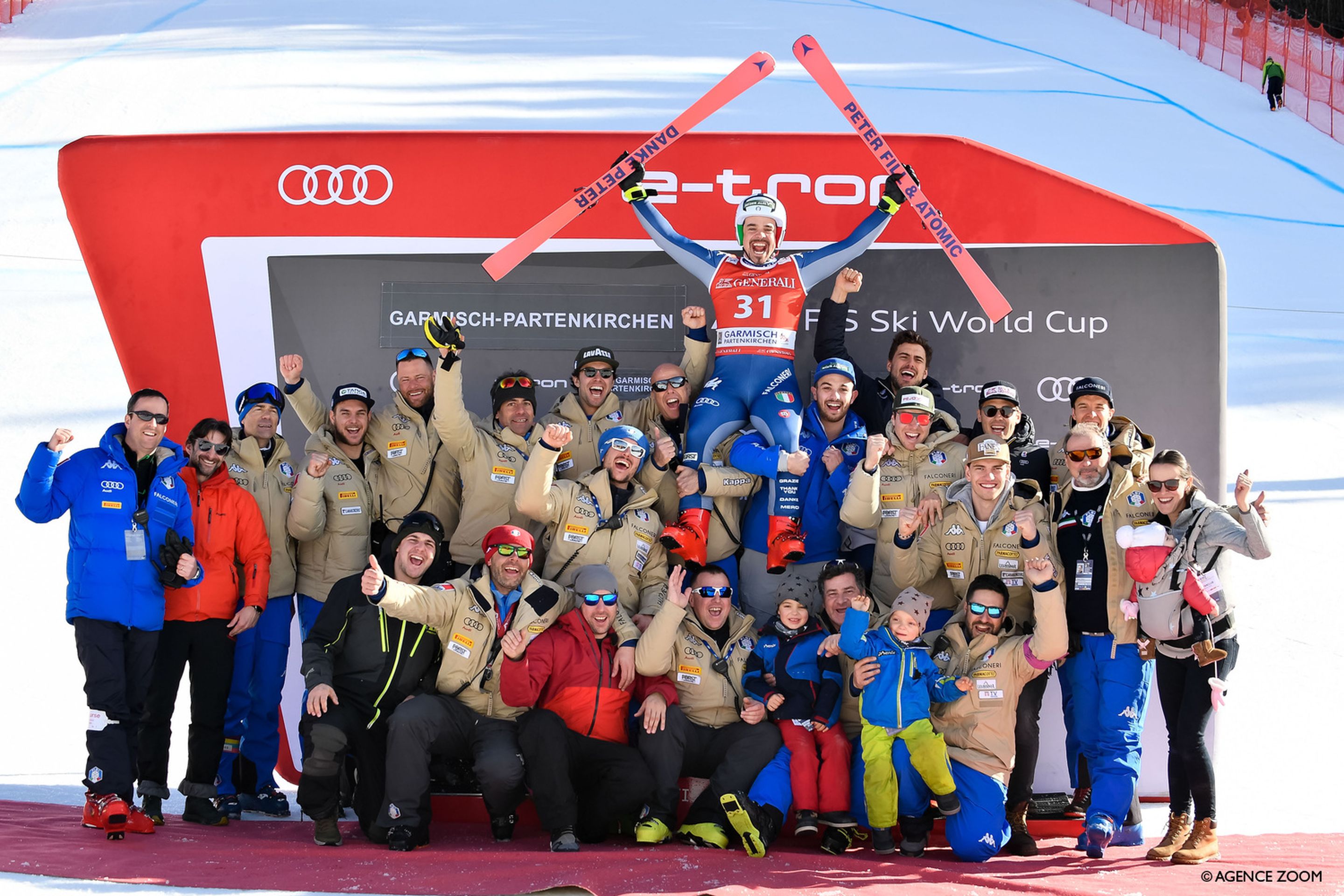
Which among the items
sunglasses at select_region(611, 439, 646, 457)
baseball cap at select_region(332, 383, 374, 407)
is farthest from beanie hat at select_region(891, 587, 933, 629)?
baseball cap at select_region(332, 383, 374, 407)

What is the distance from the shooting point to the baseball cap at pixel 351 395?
556 cm

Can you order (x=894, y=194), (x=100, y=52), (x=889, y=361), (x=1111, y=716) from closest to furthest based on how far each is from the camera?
1. (x=1111, y=716)
2. (x=894, y=194)
3. (x=889, y=361)
4. (x=100, y=52)

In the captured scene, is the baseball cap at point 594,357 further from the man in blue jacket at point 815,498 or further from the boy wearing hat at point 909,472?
the boy wearing hat at point 909,472

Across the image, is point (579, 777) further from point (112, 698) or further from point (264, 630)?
point (112, 698)

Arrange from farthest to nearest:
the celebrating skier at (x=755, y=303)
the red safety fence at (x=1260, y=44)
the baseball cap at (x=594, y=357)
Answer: the red safety fence at (x=1260, y=44) < the baseball cap at (x=594, y=357) < the celebrating skier at (x=755, y=303)

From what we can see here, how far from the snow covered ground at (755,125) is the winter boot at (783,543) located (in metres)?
2.18

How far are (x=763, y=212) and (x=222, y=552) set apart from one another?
116 inches

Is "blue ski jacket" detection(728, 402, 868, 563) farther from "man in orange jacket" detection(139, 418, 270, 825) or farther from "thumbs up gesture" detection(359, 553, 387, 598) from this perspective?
"man in orange jacket" detection(139, 418, 270, 825)

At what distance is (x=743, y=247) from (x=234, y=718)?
3.24 meters

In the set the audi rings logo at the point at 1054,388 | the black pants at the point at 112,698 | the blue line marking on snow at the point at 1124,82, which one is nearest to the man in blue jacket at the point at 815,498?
the audi rings logo at the point at 1054,388

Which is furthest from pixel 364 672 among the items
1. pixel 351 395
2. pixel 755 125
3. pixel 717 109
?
pixel 755 125

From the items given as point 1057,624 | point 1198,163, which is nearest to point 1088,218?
point 1057,624

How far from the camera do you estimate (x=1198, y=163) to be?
19.0 m

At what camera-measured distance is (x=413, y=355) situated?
579 centimetres
